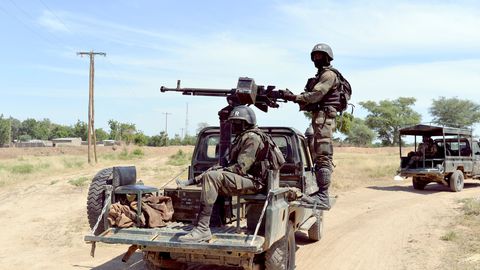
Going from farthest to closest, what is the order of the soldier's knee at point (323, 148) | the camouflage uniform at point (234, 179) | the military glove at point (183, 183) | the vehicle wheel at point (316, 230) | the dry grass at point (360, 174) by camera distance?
the dry grass at point (360, 174) → the vehicle wheel at point (316, 230) → the soldier's knee at point (323, 148) → the military glove at point (183, 183) → the camouflage uniform at point (234, 179)

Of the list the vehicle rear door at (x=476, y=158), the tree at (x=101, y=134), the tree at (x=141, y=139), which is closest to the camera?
the vehicle rear door at (x=476, y=158)

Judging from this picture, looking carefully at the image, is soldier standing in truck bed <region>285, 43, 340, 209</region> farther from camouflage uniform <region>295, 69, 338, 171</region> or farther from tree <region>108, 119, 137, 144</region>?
tree <region>108, 119, 137, 144</region>

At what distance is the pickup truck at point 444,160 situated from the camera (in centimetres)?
1672

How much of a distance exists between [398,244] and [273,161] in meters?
4.20

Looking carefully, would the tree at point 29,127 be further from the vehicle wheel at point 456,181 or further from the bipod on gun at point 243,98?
the bipod on gun at point 243,98

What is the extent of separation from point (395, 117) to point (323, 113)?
61.0 m

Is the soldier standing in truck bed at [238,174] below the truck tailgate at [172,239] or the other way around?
the other way around

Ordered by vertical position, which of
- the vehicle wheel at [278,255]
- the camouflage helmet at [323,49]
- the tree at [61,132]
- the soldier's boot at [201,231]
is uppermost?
the tree at [61,132]

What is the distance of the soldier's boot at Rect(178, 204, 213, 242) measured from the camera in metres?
4.81

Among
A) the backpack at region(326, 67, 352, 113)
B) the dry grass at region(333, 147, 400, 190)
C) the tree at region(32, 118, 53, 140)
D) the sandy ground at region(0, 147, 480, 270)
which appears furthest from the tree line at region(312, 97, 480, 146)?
the tree at region(32, 118, 53, 140)

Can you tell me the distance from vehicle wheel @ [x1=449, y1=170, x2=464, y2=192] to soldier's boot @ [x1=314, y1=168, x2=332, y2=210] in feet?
38.5

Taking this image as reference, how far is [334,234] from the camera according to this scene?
9.64 meters

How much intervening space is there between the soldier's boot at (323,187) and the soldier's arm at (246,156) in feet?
5.02

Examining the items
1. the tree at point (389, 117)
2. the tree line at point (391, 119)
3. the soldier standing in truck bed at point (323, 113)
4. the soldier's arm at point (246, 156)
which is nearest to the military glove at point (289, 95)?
the soldier standing in truck bed at point (323, 113)
